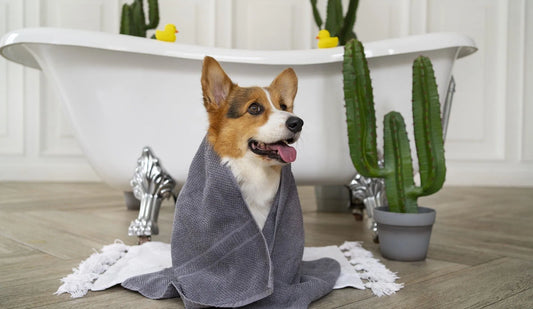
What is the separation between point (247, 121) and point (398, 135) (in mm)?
623

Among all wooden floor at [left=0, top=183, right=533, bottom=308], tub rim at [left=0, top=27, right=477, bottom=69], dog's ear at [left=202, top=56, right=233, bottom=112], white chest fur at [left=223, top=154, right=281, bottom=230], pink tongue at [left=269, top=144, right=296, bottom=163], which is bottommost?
wooden floor at [left=0, top=183, right=533, bottom=308]

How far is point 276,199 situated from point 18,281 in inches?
27.1

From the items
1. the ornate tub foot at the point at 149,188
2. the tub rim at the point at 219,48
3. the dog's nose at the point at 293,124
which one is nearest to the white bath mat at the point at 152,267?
the ornate tub foot at the point at 149,188

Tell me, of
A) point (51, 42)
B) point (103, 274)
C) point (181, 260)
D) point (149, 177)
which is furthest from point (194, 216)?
point (51, 42)

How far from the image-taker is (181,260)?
1.10 m

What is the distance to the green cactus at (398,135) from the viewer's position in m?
1.41

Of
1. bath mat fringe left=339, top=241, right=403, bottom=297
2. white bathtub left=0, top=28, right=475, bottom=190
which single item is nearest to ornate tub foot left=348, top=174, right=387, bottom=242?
white bathtub left=0, top=28, right=475, bottom=190

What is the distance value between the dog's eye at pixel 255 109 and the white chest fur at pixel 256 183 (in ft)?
0.32

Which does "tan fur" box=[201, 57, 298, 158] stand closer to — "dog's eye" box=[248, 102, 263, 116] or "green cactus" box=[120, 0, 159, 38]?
"dog's eye" box=[248, 102, 263, 116]

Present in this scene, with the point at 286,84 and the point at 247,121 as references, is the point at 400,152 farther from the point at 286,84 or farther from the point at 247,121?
the point at 247,121

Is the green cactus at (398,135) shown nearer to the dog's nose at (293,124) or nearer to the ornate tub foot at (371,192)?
the ornate tub foot at (371,192)

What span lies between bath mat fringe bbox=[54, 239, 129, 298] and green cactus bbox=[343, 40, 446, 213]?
78 centimetres

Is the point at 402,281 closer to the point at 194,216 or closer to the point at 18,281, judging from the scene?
the point at 194,216

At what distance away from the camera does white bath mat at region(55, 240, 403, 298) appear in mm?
1157
